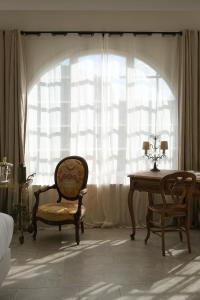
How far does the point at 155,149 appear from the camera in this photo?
5738mm

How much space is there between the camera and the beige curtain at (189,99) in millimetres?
5719

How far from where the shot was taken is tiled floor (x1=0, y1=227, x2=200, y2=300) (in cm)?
356

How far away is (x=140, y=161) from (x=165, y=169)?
0.37 metres

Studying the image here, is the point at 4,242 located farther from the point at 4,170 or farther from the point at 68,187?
the point at 68,187

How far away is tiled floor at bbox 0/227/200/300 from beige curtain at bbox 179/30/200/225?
1.14 metres

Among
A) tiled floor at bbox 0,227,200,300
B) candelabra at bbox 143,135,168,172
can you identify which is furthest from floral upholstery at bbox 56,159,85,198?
candelabra at bbox 143,135,168,172

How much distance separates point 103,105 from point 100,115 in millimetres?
149

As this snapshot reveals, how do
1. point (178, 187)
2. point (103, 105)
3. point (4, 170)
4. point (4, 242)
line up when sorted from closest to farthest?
point (4, 242) < point (178, 187) < point (4, 170) < point (103, 105)

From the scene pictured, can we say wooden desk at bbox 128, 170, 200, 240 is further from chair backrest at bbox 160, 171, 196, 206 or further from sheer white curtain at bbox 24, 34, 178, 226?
sheer white curtain at bbox 24, 34, 178, 226

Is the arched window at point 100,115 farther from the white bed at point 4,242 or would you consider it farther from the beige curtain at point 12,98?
the white bed at point 4,242

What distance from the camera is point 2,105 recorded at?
573cm

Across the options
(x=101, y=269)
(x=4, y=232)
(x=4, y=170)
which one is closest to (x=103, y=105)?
(x=4, y=170)

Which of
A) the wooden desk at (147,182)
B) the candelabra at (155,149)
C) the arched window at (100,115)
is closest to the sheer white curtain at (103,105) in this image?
the arched window at (100,115)

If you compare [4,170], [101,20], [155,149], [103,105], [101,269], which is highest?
[101,20]
